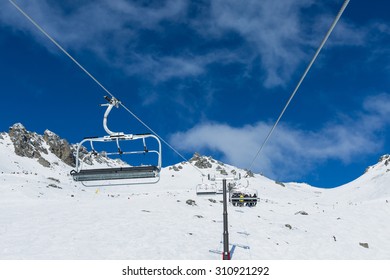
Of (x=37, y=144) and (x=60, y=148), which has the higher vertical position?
(x=60, y=148)

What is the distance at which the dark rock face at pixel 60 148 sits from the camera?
381 feet

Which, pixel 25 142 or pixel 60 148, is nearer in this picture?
pixel 25 142

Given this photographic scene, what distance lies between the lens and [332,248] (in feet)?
92.0

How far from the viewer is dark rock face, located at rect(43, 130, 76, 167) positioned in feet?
381

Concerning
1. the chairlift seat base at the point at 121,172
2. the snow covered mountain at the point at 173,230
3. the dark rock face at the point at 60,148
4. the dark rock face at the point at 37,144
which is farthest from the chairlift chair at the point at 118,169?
the dark rock face at the point at 60,148

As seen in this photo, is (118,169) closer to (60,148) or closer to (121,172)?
(121,172)

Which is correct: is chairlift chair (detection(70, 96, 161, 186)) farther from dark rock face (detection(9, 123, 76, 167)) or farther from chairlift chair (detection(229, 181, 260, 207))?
dark rock face (detection(9, 123, 76, 167))

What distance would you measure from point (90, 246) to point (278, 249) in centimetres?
1317

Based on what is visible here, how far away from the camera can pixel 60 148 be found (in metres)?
117

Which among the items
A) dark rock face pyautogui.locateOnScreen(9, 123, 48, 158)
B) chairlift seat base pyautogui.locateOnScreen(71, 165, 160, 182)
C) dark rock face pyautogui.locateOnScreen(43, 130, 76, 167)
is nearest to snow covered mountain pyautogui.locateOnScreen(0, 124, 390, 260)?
chairlift seat base pyautogui.locateOnScreen(71, 165, 160, 182)

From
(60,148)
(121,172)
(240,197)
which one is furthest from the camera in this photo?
(60,148)

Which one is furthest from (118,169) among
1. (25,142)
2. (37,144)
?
(37,144)

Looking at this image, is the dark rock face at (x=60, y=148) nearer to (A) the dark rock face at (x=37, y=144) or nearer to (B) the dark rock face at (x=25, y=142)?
(A) the dark rock face at (x=37, y=144)
